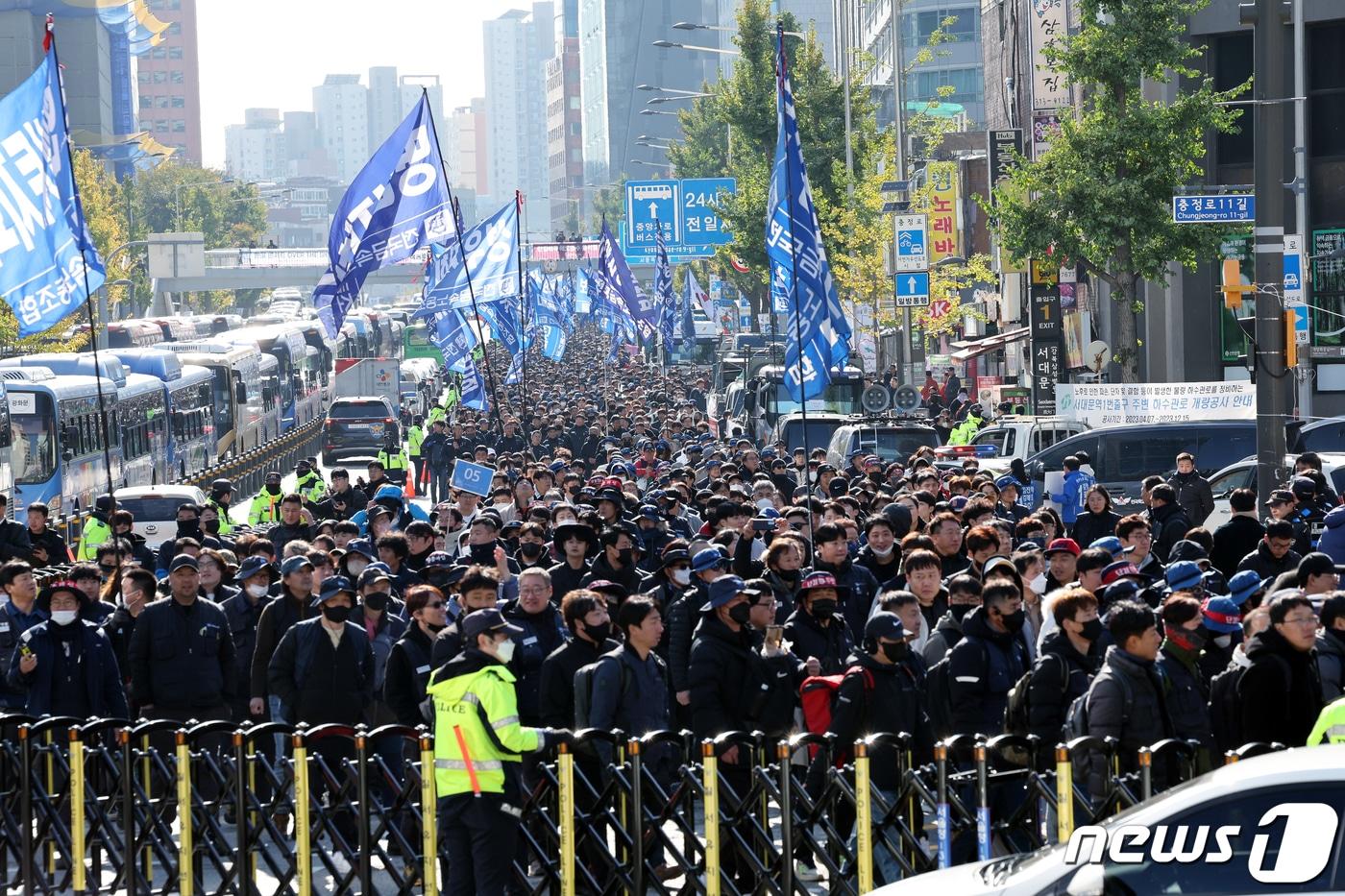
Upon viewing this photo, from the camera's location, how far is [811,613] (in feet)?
36.5

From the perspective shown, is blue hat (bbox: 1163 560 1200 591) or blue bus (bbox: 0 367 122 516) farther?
blue bus (bbox: 0 367 122 516)

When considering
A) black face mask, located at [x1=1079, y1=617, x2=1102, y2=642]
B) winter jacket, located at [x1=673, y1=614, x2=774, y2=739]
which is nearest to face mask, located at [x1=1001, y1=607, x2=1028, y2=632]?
black face mask, located at [x1=1079, y1=617, x2=1102, y2=642]

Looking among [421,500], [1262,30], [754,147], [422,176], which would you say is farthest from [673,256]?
[1262,30]

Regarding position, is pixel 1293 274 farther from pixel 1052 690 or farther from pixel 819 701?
pixel 1052 690

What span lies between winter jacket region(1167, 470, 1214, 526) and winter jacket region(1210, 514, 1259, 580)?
4.49 meters

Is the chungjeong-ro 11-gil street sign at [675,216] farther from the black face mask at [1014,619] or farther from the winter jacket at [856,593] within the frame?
the black face mask at [1014,619]

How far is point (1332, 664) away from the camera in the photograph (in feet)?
30.0

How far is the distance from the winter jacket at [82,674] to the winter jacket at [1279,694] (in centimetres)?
628

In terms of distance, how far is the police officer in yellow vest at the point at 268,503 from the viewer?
23656mm

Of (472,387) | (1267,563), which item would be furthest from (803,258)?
(472,387)

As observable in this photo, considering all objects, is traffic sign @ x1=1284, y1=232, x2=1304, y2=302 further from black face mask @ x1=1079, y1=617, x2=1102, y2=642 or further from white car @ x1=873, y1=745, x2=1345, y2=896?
white car @ x1=873, y1=745, x2=1345, y2=896

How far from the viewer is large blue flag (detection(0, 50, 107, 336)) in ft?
54.5

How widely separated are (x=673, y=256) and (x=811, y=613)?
171 ft

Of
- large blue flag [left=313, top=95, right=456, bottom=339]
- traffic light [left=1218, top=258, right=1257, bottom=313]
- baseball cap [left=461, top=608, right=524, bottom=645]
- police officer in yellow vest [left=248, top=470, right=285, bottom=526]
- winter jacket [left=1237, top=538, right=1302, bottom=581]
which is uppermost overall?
large blue flag [left=313, top=95, right=456, bottom=339]
